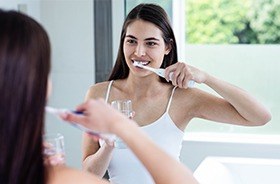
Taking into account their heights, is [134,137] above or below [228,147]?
above

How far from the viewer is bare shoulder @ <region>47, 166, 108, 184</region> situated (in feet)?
2.83

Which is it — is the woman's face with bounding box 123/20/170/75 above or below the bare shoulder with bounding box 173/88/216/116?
above

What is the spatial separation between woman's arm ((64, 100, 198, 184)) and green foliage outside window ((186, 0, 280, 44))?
6.35 ft

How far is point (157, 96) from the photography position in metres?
1.65

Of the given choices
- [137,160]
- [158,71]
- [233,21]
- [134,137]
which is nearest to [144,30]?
[158,71]

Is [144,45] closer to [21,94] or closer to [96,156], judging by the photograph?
[96,156]

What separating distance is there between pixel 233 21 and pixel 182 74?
133cm

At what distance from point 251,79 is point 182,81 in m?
1.34

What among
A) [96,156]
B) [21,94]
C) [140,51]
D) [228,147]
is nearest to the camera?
[21,94]

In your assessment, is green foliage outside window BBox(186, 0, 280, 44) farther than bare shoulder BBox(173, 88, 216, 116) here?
Yes

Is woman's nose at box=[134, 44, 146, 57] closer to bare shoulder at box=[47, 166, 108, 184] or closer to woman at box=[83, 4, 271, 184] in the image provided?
woman at box=[83, 4, 271, 184]

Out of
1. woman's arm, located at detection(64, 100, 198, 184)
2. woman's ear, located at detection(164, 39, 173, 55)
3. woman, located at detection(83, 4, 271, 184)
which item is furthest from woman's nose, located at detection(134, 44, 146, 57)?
Answer: woman's arm, located at detection(64, 100, 198, 184)

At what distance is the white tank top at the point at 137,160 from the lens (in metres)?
1.52

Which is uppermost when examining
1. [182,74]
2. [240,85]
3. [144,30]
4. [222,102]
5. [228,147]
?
[144,30]
